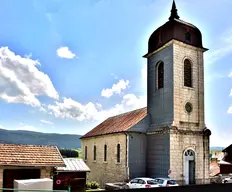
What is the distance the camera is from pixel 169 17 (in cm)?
2820

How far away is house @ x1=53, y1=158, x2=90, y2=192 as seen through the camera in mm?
18711

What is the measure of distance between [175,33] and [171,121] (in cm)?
801

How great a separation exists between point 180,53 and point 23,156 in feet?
54.3

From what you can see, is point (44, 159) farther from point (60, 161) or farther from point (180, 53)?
point (180, 53)

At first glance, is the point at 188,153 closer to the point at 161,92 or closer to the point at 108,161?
the point at 161,92

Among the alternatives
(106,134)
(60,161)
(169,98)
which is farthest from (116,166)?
(60,161)

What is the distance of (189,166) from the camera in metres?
25.9

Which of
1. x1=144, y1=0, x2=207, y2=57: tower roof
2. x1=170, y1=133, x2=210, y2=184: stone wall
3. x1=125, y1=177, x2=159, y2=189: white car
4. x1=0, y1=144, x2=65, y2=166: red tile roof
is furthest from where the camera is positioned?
x1=144, y1=0, x2=207, y2=57: tower roof

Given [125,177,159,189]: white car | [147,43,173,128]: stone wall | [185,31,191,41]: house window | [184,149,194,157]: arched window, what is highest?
[185,31,191,41]: house window

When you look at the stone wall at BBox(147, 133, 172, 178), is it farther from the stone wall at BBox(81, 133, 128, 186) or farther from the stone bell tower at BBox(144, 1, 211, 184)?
the stone wall at BBox(81, 133, 128, 186)

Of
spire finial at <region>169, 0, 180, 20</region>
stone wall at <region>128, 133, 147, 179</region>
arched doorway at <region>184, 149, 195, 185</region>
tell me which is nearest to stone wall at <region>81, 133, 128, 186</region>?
stone wall at <region>128, 133, 147, 179</region>

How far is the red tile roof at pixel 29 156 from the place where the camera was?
56.5 ft

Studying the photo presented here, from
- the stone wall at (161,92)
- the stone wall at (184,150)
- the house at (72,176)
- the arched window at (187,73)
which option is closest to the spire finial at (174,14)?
the stone wall at (161,92)

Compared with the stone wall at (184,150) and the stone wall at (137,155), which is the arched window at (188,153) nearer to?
the stone wall at (184,150)
